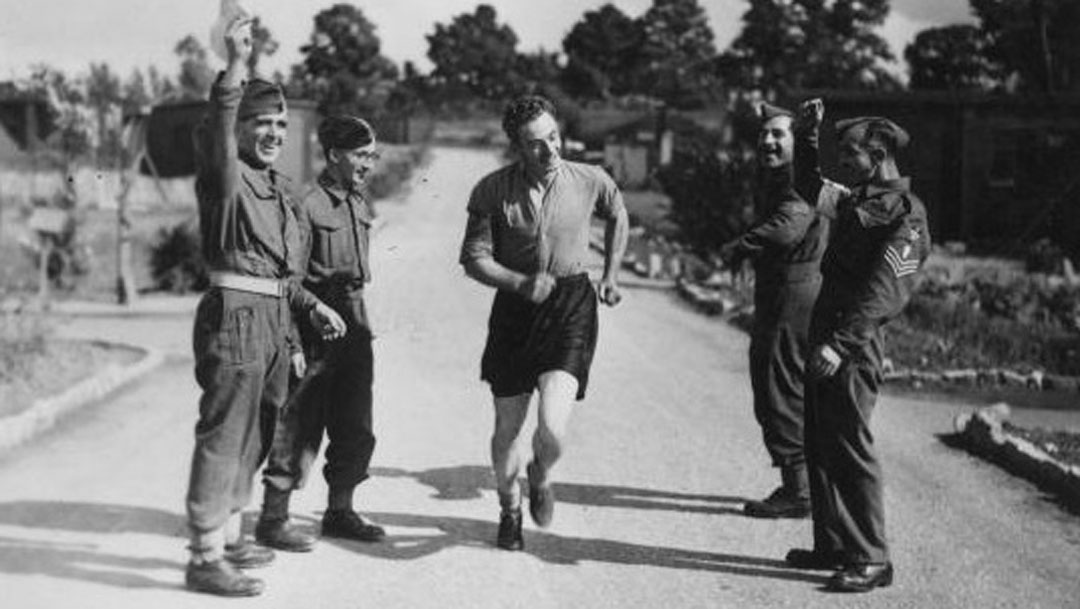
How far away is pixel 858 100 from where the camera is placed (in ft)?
86.9

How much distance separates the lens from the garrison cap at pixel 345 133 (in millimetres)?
5910

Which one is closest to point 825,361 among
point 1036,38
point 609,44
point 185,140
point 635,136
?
point 185,140

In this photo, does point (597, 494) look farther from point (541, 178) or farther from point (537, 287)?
point (541, 178)

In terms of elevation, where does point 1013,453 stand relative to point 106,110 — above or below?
below

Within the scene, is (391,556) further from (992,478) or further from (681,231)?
(681,231)

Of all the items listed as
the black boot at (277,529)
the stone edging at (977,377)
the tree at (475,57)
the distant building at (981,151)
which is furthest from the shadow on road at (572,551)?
the tree at (475,57)

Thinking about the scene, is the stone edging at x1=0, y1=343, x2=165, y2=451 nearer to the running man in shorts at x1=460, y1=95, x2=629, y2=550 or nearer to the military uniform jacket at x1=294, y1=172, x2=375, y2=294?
the military uniform jacket at x1=294, y1=172, x2=375, y2=294

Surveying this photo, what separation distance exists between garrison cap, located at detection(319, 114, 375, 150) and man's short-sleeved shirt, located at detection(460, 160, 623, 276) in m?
0.60

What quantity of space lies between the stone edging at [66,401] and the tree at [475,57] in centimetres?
8577

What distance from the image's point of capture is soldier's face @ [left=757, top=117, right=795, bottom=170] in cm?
652

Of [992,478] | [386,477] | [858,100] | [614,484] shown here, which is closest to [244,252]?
[386,477]

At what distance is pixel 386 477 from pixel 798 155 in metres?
2.96

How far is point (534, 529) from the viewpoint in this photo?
640 centimetres

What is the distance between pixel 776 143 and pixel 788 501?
188 centimetres
